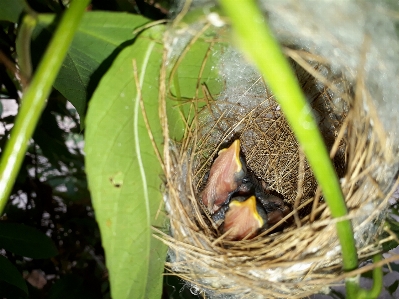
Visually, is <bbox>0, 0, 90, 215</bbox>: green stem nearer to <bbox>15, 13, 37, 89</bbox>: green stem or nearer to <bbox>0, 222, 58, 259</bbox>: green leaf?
<bbox>15, 13, 37, 89</bbox>: green stem

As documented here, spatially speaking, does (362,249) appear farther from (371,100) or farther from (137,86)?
(137,86)

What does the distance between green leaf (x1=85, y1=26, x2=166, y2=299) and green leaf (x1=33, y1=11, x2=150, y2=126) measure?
0.10 feet

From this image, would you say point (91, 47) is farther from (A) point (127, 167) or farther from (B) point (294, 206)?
(B) point (294, 206)

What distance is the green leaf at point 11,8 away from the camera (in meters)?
0.40

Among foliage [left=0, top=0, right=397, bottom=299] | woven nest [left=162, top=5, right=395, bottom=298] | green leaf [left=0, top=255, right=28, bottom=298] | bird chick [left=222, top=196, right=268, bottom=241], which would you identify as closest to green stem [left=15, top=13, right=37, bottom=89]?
foliage [left=0, top=0, right=397, bottom=299]

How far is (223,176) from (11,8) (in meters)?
0.40

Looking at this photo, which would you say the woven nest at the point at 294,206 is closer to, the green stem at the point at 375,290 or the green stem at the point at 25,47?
the green stem at the point at 375,290

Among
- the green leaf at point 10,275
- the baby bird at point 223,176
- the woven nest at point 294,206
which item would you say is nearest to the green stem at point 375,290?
the woven nest at point 294,206

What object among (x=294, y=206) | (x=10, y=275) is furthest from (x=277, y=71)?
(x=10, y=275)

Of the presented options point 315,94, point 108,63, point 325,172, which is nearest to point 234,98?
point 315,94

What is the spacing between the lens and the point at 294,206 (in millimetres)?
504

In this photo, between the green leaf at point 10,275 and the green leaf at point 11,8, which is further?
the green leaf at point 10,275

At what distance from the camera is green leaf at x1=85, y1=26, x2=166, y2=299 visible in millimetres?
321

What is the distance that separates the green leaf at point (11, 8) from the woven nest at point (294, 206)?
0.20 metres
